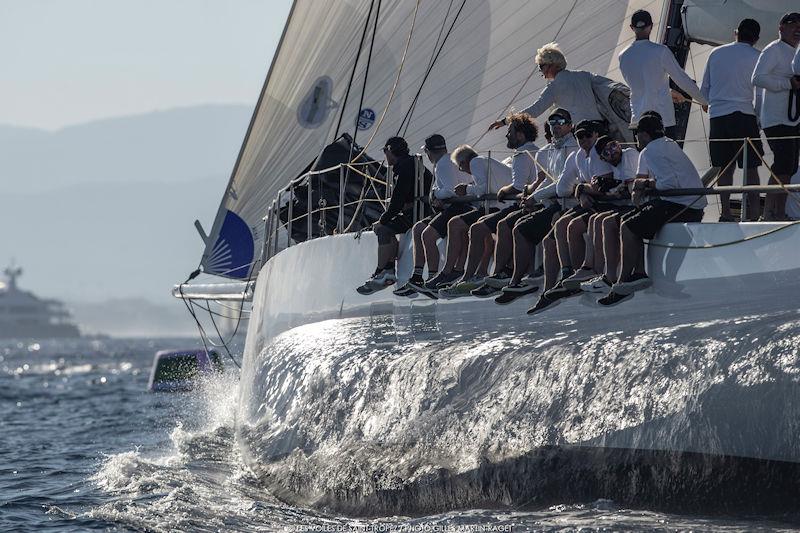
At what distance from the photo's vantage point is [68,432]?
17.0 m

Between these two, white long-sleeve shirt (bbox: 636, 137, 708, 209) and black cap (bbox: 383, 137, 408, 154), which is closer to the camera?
white long-sleeve shirt (bbox: 636, 137, 708, 209)

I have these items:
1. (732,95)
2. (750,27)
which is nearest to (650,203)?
(732,95)

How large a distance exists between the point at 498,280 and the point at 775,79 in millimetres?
1673

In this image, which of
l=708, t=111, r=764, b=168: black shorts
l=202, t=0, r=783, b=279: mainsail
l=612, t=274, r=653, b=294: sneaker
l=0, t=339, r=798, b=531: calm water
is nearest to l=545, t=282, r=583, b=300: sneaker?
l=612, t=274, r=653, b=294: sneaker

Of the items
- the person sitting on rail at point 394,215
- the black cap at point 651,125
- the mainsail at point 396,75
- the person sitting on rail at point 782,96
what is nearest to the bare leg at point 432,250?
the person sitting on rail at point 394,215

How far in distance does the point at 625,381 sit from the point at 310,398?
321cm

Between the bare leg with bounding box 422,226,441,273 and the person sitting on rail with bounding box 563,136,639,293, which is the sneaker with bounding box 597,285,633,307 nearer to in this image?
the person sitting on rail with bounding box 563,136,639,293

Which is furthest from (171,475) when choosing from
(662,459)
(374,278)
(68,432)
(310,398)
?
(68,432)

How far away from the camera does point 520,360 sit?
6.56m

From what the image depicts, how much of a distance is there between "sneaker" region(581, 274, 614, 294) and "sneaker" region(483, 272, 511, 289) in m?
0.70

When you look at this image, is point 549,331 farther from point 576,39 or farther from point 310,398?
point 576,39

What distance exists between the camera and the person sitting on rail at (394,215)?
8039 millimetres

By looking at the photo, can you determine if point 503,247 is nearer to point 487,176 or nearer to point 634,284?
point 487,176

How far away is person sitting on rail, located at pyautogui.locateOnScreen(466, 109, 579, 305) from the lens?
6770 mm
